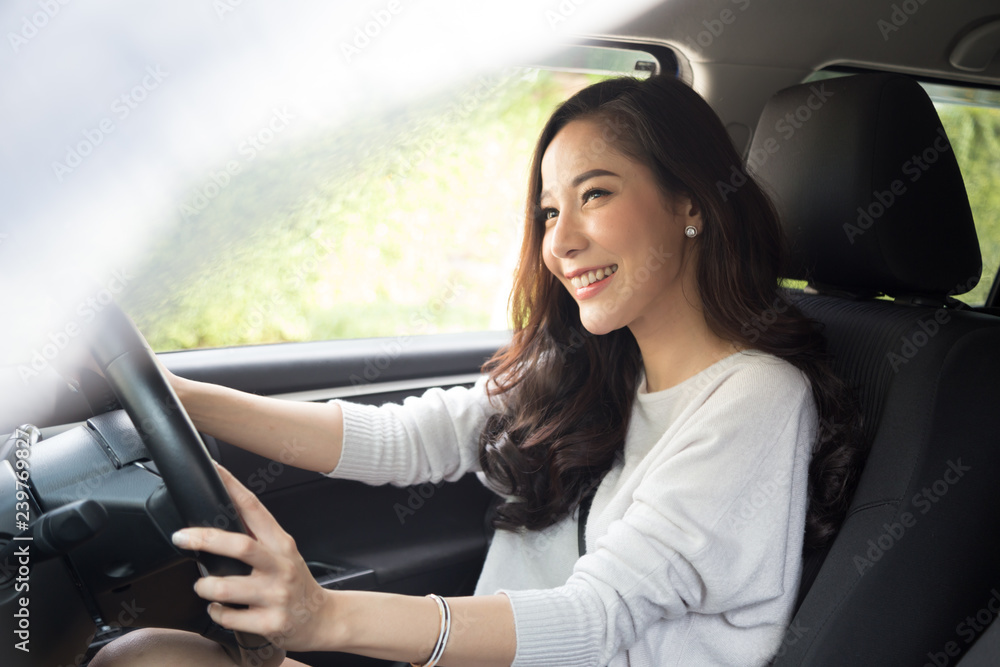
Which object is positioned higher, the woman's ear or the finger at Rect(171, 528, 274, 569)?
the finger at Rect(171, 528, 274, 569)

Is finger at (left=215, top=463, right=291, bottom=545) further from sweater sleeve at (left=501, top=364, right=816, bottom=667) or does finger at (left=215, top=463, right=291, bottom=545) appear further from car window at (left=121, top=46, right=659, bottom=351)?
car window at (left=121, top=46, right=659, bottom=351)

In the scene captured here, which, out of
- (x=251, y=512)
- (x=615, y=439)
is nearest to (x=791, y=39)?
(x=615, y=439)

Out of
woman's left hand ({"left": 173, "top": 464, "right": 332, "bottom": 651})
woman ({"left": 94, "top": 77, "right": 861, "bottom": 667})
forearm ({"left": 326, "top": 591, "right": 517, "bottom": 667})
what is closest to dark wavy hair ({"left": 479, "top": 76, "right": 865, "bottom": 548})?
woman ({"left": 94, "top": 77, "right": 861, "bottom": 667})

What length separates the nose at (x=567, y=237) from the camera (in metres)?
1.21

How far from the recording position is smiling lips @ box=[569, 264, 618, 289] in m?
1.20

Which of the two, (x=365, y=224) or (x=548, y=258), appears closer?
(x=548, y=258)

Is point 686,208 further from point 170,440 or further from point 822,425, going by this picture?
point 170,440

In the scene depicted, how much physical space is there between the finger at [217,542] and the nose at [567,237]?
2.24 ft

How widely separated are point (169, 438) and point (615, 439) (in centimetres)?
77

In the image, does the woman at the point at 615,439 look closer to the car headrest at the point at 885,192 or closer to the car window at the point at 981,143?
the car headrest at the point at 885,192

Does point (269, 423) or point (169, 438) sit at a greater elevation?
point (169, 438)

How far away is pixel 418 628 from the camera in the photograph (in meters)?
0.87

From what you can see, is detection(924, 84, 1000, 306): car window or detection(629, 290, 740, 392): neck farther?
detection(924, 84, 1000, 306): car window

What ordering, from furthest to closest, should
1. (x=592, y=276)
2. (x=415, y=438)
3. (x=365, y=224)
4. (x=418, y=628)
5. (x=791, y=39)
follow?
1. (x=365, y=224)
2. (x=791, y=39)
3. (x=415, y=438)
4. (x=592, y=276)
5. (x=418, y=628)
